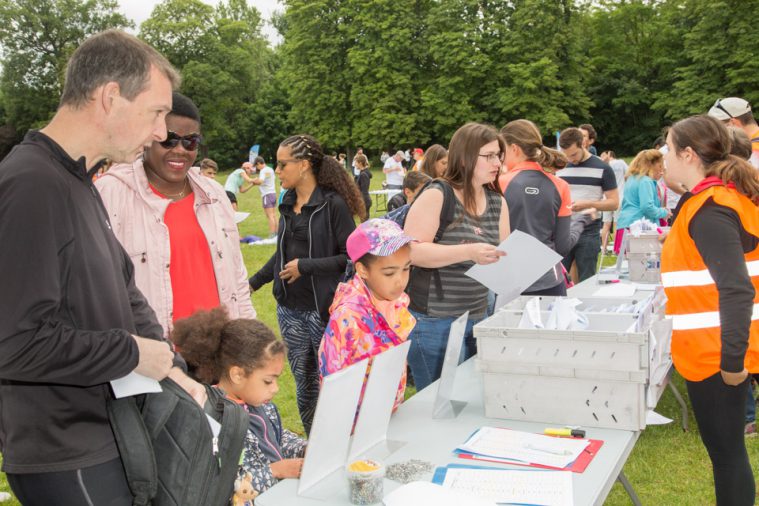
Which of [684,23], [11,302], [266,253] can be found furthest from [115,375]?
[684,23]

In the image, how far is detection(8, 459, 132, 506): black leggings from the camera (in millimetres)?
1358

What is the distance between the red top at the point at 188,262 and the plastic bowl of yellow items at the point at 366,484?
37.0 inches

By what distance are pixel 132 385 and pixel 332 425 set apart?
51 centimetres

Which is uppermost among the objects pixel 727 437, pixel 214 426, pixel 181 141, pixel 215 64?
pixel 215 64

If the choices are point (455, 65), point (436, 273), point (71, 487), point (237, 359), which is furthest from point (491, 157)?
point (455, 65)

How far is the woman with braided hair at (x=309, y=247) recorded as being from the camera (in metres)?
3.26

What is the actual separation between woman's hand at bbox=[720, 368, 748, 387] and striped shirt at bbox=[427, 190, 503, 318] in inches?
39.9

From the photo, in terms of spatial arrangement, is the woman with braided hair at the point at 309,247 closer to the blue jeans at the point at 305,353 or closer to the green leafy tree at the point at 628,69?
the blue jeans at the point at 305,353

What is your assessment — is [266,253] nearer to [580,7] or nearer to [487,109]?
[487,109]

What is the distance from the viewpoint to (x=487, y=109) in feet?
109

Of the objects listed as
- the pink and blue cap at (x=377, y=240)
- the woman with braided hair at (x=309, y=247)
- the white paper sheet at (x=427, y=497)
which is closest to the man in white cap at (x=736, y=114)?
the woman with braided hair at (x=309, y=247)

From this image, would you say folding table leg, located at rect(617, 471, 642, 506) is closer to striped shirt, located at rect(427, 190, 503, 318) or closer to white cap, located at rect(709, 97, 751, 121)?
striped shirt, located at rect(427, 190, 503, 318)

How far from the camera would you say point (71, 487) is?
1366 millimetres

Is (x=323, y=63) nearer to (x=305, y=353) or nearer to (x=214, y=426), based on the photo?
(x=305, y=353)
